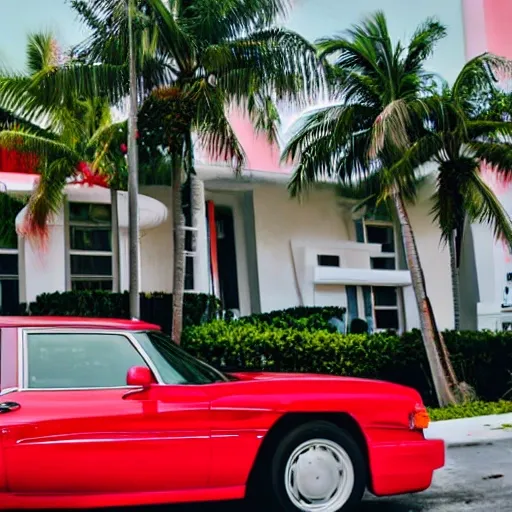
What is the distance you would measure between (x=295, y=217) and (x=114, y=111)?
23.3 ft

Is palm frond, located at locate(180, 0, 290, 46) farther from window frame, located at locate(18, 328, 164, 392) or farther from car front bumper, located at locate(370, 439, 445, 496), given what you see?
car front bumper, located at locate(370, 439, 445, 496)

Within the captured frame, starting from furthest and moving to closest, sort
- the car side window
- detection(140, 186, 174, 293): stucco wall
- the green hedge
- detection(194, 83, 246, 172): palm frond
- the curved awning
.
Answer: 1. detection(140, 186, 174, 293): stucco wall
2. the curved awning
3. the green hedge
4. detection(194, 83, 246, 172): palm frond
5. the car side window

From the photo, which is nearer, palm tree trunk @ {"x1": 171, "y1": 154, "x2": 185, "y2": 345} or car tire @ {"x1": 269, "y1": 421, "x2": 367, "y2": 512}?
car tire @ {"x1": 269, "y1": 421, "x2": 367, "y2": 512}

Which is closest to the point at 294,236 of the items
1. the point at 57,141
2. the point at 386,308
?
the point at 386,308

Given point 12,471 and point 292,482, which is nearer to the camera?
point 12,471

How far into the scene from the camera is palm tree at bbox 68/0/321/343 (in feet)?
43.3

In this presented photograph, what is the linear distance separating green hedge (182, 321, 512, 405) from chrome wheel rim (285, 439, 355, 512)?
8531 millimetres

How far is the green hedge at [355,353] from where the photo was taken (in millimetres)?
13938

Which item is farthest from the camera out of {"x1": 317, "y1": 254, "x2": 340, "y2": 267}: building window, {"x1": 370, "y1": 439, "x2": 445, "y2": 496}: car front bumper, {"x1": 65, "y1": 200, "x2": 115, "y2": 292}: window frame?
{"x1": 317, "y1": 254, "x2": 340, "y2": 267}: building window

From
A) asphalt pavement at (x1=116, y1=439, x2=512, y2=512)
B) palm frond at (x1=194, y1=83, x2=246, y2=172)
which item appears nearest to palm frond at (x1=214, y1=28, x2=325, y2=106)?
palm frond at (x1=194, y1=83, x2=246, y2=172)

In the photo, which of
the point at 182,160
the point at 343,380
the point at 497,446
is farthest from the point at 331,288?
the point at 343,380

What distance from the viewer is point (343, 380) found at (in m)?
5.61

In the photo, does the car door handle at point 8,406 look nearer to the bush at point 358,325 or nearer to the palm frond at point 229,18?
the palm frond at point 229,18

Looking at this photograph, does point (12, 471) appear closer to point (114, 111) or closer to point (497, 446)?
point (497, 446)
